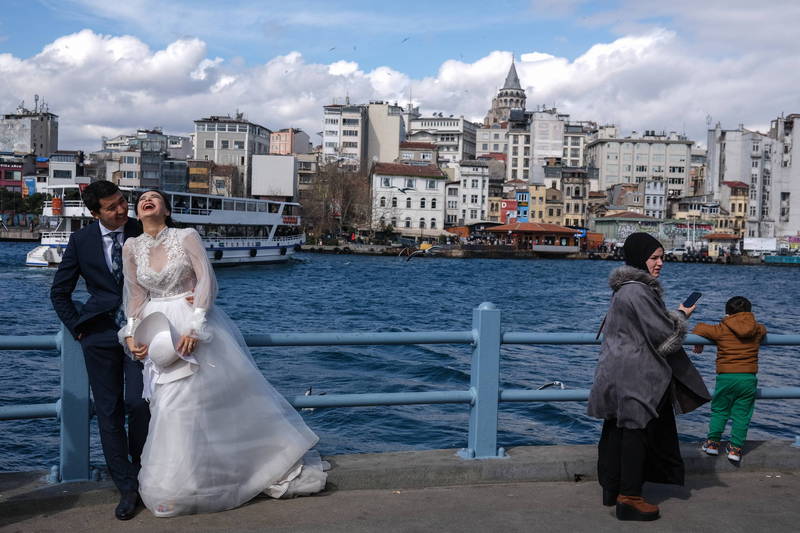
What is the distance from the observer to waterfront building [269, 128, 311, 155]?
12344 centimetres

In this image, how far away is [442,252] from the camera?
3305 inches

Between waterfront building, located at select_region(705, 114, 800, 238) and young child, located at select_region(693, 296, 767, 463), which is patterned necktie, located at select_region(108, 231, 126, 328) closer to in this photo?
young child, located at select_region(693, 296, 767, 463)

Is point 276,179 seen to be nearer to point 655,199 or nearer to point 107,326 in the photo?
point 655,199

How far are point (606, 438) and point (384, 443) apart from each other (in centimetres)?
620

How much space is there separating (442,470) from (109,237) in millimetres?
2002

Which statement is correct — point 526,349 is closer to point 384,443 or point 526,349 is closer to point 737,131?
point 384,443

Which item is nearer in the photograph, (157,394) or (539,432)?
(157,394)

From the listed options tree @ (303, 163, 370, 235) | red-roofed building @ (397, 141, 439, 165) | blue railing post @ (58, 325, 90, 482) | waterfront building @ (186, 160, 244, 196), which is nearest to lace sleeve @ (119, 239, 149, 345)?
blue railing post @ (58, 325, 90, 482)

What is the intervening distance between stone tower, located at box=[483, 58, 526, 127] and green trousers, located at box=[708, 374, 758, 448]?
173692 mm

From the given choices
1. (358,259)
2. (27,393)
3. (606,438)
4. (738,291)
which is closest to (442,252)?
(358,259)

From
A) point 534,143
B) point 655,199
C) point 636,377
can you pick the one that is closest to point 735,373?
point 636,377

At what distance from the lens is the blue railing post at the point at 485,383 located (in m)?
4.54

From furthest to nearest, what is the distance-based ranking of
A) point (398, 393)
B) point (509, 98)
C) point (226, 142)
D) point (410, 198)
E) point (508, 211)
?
point (509, 98) → point (226, 142) → point (508, 211) → point (410, 198) → point (398, 393)

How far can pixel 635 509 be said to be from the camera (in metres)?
3.98
